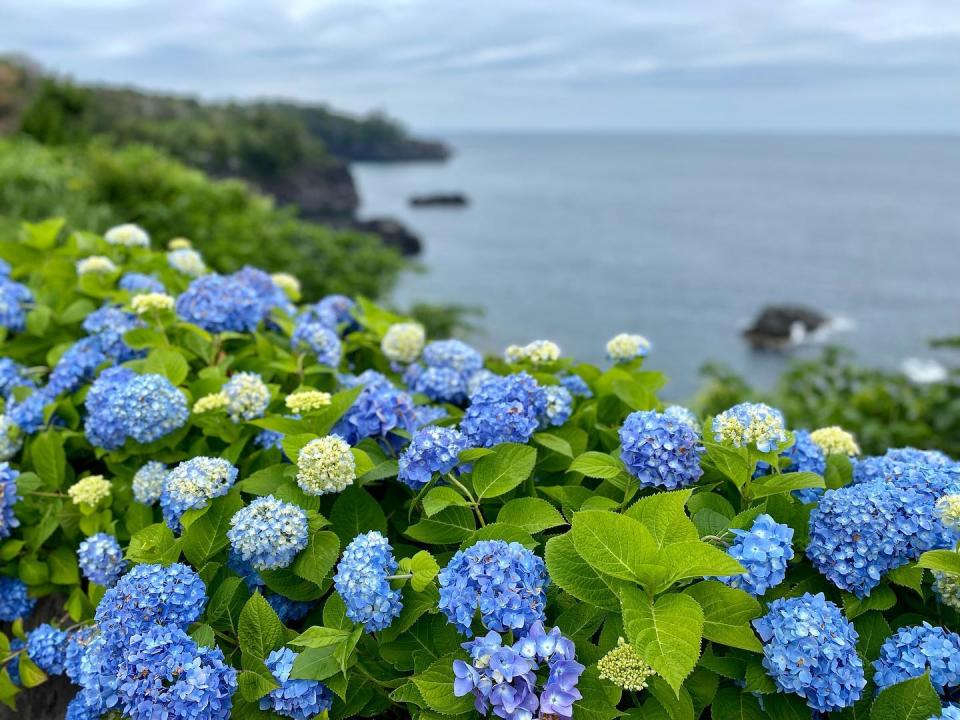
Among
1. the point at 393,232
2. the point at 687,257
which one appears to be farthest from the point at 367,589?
the point at 687,257

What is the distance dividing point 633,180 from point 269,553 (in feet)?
403

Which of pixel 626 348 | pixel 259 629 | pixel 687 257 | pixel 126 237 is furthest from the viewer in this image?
pixel 687 257

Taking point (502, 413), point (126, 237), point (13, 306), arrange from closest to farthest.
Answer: point (502, 413) → point (13, 306) → point (126, 237)

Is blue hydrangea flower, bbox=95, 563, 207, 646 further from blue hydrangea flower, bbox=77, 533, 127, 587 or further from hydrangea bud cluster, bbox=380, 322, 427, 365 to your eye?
hydrangea bud cluster, bbox=380, 322, 427, 365

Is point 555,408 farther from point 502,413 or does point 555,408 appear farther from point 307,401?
point 307,401

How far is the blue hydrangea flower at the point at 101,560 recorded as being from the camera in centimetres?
197

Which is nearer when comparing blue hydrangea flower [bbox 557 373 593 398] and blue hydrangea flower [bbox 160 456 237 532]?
blue hydrangea flower [bbox 160 456 237 532]

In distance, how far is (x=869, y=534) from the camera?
1567mm

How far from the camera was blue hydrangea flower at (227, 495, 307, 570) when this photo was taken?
167 cm

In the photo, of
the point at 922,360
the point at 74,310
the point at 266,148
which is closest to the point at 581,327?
the point at 922,360

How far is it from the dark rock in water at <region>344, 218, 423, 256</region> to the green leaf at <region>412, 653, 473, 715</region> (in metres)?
49.1

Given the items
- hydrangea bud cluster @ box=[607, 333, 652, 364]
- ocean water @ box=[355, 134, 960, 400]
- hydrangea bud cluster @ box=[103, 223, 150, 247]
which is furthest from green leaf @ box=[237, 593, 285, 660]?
ocean water @ box=[355, 134, 960, 400]

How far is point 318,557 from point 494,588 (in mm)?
465

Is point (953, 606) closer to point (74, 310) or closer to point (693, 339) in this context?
point (74, 310)
